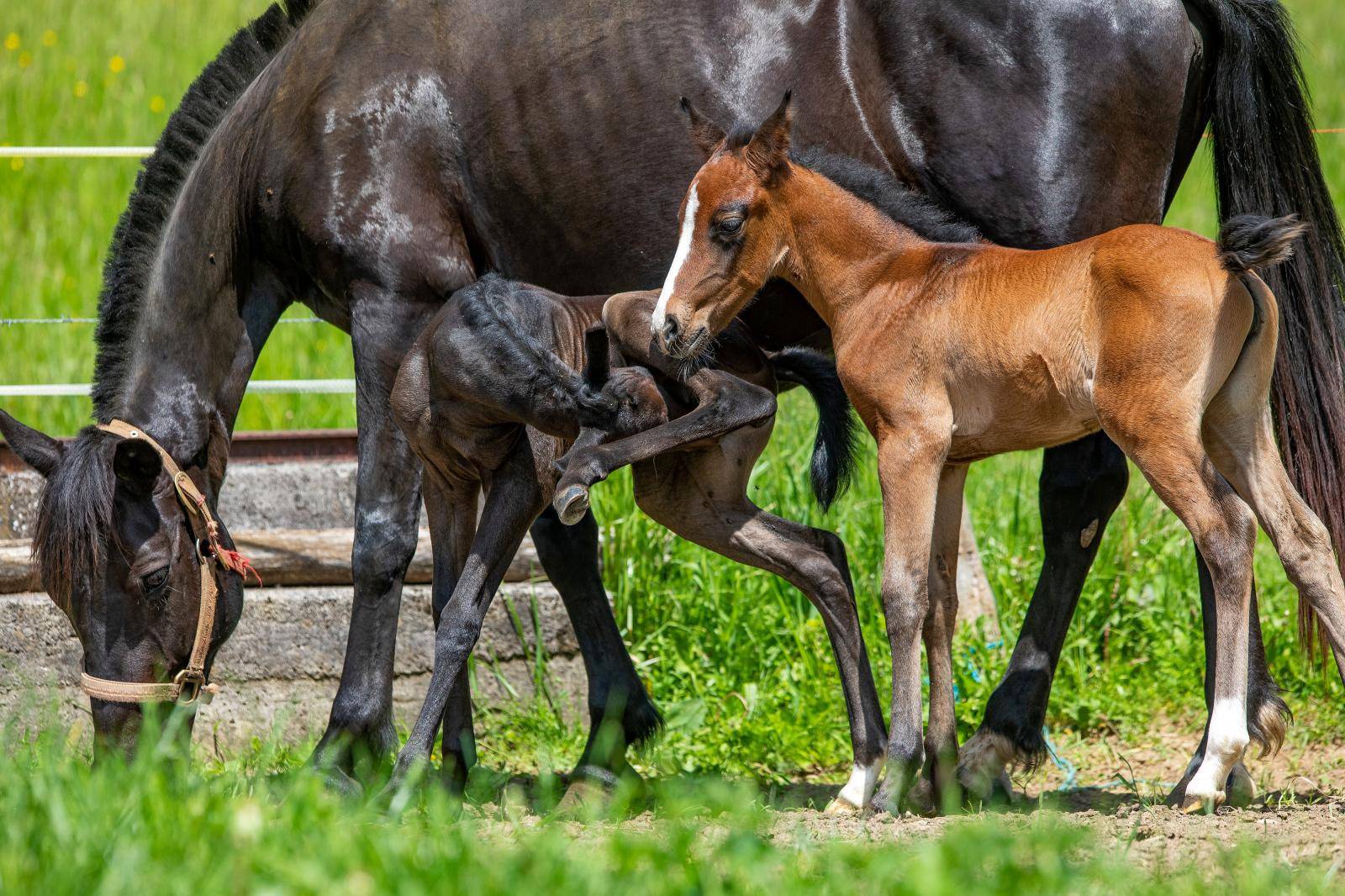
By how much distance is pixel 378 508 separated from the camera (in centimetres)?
417

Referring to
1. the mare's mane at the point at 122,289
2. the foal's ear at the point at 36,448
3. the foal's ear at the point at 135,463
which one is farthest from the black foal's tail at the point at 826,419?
the foal's ear at the point at 36,448

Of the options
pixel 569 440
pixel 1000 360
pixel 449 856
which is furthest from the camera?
pixel 569 440

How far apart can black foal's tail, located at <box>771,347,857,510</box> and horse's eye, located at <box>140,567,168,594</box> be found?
1.92 metres

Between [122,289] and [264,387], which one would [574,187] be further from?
[264,387]

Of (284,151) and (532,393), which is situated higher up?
(284,151)

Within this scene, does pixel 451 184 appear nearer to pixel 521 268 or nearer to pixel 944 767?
pixel 521 268

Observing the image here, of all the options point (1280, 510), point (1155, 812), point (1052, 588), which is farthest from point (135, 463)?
point (1280, 510)

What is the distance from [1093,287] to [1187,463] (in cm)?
49

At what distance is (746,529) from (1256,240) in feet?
5.07

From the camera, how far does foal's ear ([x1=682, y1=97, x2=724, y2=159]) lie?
151 inches

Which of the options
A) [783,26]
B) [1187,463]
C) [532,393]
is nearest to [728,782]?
[532,393]

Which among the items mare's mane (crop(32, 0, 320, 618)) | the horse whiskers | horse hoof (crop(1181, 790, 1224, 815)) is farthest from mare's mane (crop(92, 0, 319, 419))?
horse hoof (crop(1181, 790, 1224, 815))

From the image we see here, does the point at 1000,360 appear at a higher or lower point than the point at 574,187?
lower

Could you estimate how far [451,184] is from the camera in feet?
14.0
